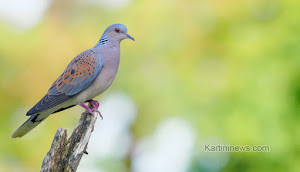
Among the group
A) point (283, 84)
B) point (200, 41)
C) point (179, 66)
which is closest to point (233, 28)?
point (200, 41)

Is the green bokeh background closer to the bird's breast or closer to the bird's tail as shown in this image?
the bird's breast

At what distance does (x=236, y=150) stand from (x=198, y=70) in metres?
2.69

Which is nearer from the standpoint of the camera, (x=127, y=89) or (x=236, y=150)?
(x=236, y=150)

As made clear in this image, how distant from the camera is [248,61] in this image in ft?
29.1

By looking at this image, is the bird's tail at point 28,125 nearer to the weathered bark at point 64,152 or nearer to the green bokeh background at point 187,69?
the weathered bark at point 64,152

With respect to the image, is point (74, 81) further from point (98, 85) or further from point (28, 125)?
point (28, 125)

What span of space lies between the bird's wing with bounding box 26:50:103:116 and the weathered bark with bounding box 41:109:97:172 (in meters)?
0.69

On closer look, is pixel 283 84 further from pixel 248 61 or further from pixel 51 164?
pixel 51 164

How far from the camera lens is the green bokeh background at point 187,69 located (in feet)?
26.0

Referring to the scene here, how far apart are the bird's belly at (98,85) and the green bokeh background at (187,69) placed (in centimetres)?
384

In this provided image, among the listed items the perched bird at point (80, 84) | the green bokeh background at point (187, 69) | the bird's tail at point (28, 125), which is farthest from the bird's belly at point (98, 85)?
the green bokeh background at point (187, 69)

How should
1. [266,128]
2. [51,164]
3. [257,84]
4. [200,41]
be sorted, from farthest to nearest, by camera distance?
[200,41]
[257,84]
[266,128]
[51,164]

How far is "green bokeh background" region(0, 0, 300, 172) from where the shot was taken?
793 cm

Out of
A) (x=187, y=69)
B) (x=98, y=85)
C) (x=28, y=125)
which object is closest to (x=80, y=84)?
(x=98, y=85)
